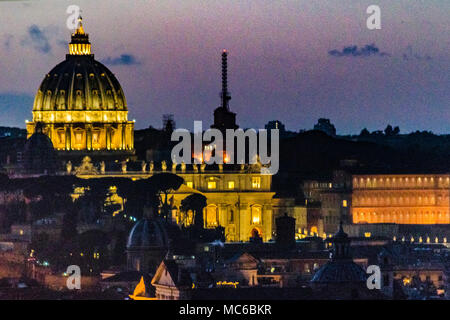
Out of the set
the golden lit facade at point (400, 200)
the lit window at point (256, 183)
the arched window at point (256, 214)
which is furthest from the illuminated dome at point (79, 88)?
the golden lit facade at point (400, 200)

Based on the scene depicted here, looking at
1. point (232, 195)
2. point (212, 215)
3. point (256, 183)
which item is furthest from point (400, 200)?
point (212, 215)

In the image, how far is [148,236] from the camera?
126 m

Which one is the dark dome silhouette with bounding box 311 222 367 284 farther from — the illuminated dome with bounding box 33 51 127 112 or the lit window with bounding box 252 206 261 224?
the illuminated dome with bounding box 33 51 127 112

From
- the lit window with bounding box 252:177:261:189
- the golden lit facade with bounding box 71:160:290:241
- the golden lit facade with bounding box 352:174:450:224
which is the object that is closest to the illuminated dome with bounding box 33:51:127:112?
the golden lit facade with bounding box 71:160:290:241

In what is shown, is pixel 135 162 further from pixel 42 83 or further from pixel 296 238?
pixel 296 238

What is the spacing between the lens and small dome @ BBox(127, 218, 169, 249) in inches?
4946

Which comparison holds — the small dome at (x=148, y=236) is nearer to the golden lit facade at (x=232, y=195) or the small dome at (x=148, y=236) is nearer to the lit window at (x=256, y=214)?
the golden lit facade at (x=232, y=195)

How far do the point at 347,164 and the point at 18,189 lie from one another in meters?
28.8

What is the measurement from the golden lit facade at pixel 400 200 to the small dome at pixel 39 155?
59.9 feet

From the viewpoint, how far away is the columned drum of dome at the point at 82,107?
185 metres

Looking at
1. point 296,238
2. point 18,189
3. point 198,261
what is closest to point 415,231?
point 296,238

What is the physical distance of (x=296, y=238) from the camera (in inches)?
6029

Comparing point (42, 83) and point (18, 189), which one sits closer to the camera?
point (18, 189)
